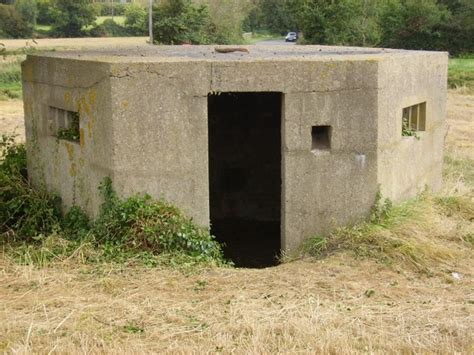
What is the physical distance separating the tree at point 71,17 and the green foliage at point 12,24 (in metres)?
2.32

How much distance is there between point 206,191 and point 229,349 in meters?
2.63

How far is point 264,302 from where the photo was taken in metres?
6.36

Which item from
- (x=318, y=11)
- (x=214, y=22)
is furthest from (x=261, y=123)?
(x=214, y=22)

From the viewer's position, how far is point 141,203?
7.45m

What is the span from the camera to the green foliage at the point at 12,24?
164 feet

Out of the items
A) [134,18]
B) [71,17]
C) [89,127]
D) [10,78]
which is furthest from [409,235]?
[134,18]

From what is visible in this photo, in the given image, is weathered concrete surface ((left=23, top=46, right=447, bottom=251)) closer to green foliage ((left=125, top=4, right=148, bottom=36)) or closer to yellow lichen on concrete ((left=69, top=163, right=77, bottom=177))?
yellow lichen on concrete ((left=69, top=163, right=77, bottom=177))

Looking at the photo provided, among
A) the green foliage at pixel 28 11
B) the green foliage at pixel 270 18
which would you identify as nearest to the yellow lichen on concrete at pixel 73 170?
the green foliage at pixel 28 11

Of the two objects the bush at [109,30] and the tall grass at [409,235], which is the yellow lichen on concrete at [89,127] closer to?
the tall grass at [409,235]

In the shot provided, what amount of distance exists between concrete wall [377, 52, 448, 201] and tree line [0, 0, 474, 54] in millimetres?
21645

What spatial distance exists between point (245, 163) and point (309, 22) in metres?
22.9

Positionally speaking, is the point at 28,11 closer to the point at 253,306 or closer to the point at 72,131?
the point at 72,131

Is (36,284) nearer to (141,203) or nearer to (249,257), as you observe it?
(141,203)

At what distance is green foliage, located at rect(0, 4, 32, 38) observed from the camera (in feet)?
164
